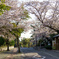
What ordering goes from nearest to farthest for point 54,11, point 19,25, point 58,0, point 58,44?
point 58,0
point 54,11
point 19,25
point 58,44

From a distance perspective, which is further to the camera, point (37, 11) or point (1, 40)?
point (1, 40)

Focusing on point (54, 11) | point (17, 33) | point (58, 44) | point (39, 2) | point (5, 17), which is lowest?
point (58, 44)

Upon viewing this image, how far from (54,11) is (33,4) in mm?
3178

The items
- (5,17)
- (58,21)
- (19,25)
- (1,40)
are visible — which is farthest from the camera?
(1,40)

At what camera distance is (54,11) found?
16297 mm

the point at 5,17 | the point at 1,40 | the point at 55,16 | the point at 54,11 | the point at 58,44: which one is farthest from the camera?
the point at 58,44

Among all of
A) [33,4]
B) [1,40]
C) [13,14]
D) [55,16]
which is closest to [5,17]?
[13,14]

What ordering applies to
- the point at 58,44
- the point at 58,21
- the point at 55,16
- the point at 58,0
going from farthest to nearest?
the point at 58,44 < the point at 58,21 < the point at 55,16 < the point at 58,0

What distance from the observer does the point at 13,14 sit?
1325 centimetres

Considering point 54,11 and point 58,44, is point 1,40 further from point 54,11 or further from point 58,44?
point 54,11

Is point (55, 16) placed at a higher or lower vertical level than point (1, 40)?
higher

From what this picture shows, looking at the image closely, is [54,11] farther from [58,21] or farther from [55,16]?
[58,21]

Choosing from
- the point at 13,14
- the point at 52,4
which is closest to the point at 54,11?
the point at 52,4

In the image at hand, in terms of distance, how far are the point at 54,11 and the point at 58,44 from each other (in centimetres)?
1899
